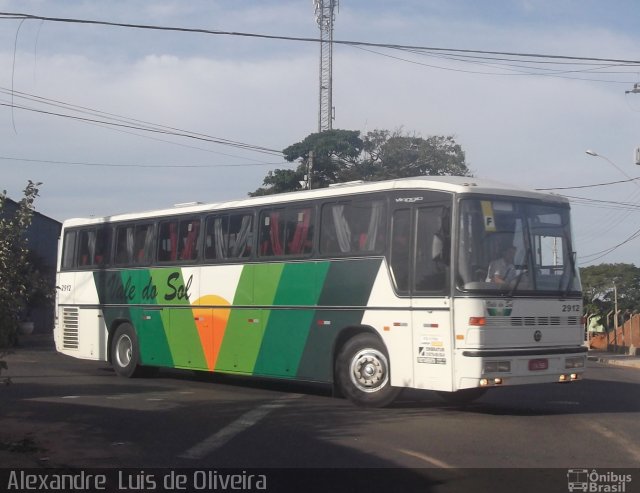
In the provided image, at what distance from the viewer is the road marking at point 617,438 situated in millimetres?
9477

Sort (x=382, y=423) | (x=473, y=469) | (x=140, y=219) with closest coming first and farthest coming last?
(x=473, y=469) < (x=382, y=423) < (x=140, y=219)

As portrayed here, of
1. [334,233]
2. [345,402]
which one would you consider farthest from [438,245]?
[345,402]

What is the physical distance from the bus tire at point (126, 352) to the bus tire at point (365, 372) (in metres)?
6.02

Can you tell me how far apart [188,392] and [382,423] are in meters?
5.06

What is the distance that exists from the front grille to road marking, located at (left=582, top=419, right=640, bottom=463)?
11919 millimetres

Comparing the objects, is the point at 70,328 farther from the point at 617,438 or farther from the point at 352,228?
the point at 617,438

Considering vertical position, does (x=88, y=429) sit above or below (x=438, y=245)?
below

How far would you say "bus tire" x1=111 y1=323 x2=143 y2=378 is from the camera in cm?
1830

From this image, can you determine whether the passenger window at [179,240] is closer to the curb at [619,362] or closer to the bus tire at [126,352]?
the bus tire at [126,352]

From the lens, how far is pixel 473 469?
8.62 metres

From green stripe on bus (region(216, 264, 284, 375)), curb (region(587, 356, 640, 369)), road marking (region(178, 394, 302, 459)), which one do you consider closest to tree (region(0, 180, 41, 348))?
road marking (region(178, 394, 302, 459))

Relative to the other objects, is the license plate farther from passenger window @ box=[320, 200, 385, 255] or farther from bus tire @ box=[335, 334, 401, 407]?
passenger window @ box=[320, 200, 385, 255]

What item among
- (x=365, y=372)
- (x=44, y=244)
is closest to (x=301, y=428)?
(x=365, y=372)

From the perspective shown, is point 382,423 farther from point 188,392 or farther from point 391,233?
point 188,392
